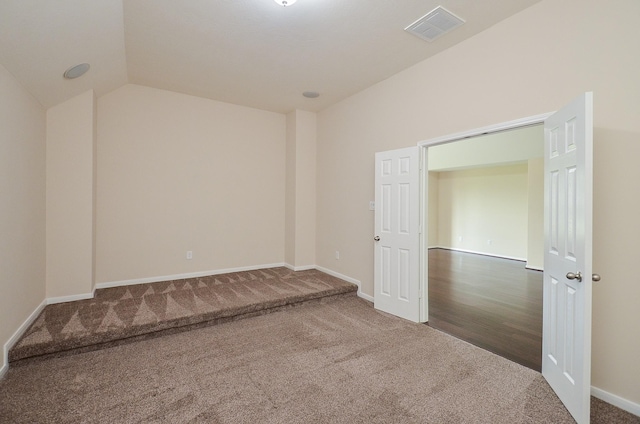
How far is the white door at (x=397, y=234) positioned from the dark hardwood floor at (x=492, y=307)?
0.48 m

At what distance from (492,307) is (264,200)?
3.92 m

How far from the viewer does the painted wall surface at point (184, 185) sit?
13.6ft

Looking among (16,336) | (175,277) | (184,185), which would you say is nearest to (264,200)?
(184,185)

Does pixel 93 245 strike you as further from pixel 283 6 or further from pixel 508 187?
pixel 508 187

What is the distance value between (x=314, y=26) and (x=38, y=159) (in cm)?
323

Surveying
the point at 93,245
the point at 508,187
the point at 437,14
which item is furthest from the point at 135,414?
the point at 508,187

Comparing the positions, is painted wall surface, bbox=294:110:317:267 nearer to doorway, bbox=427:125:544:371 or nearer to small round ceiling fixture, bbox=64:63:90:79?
doorway, bbox=427:125:544:371

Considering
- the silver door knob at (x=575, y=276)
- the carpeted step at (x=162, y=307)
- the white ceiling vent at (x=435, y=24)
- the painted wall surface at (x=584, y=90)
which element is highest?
the white ceiling vent at (x=435, y=24)

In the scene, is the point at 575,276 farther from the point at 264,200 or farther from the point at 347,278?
the point at 264,200

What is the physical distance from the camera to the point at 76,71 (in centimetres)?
299

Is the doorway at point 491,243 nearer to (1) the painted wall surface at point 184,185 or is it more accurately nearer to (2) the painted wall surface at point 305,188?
(2) the painted wall surface at point 305,188

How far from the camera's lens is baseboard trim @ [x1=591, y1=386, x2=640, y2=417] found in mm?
1981

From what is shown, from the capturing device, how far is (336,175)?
489 centimetres

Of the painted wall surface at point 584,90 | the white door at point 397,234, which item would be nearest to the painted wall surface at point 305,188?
the white door at point 397,234
